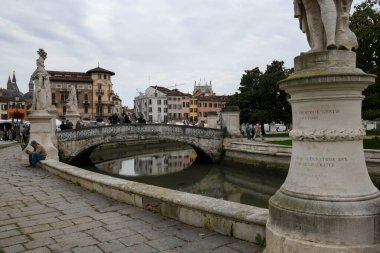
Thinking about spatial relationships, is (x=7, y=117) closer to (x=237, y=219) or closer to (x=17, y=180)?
(x=17, y=180)

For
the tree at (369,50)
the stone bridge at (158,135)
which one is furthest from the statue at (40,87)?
the tree at (369,50)

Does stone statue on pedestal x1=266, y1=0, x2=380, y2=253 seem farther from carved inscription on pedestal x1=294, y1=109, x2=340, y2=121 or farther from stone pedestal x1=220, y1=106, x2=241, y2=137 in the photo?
stone pedestal x1=220, y1=106, x2=241, y2=137

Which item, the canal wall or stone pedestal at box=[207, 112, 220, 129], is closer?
the canal wall

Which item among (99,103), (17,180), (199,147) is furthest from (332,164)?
(99,103)

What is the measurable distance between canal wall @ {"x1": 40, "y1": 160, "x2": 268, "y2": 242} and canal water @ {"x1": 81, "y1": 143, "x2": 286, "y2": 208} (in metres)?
8.03

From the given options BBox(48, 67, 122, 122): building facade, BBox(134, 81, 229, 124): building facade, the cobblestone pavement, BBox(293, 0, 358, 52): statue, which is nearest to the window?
BBox(48, 67, 122, 122): building facade

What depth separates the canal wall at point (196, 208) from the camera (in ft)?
13.1

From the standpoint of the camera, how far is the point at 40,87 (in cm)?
1398

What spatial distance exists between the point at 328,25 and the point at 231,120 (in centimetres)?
2105

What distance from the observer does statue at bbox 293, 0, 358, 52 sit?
3.29 meters

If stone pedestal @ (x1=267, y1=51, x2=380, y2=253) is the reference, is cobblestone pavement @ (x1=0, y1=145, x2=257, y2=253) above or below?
below

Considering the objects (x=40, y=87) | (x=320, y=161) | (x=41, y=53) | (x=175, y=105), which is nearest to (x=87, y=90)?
(x=175, y=105)

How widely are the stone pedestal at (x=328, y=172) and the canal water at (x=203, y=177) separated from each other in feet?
33.5

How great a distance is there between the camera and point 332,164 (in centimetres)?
312
